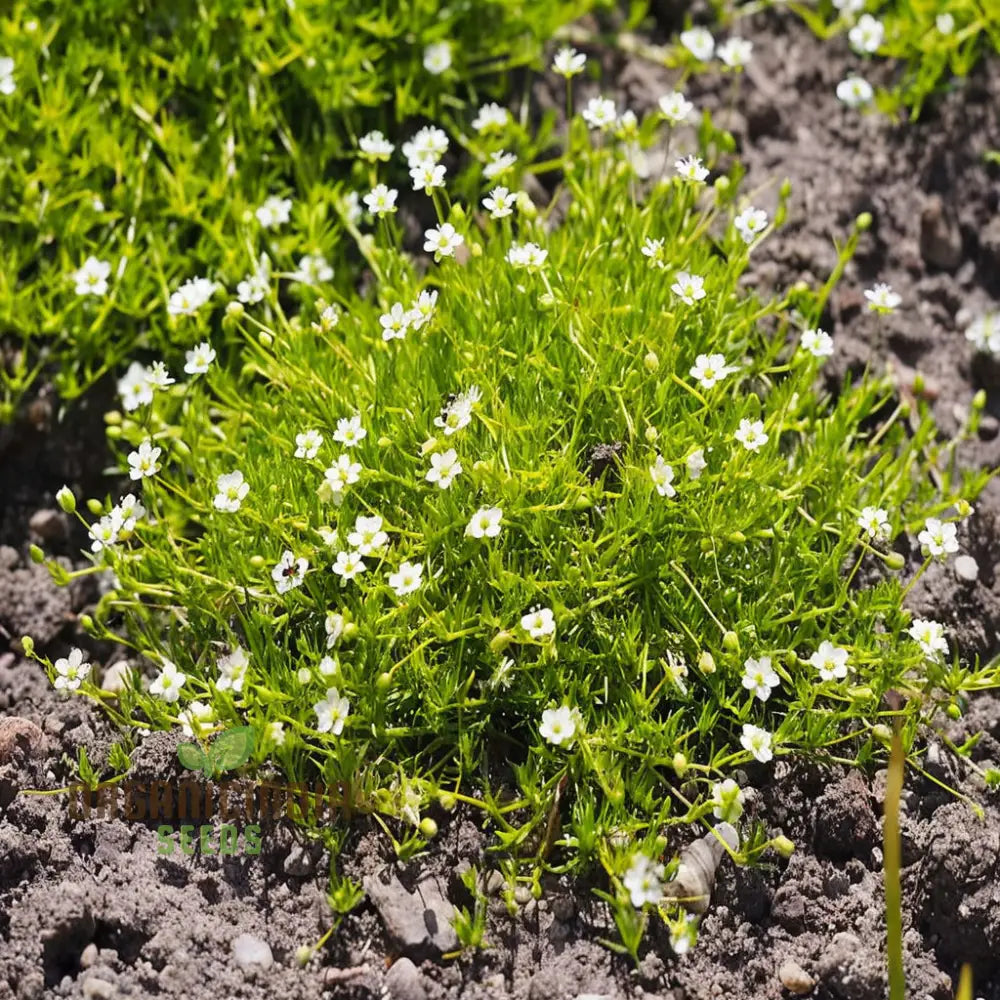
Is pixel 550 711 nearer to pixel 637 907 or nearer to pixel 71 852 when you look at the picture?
pixel 637 907

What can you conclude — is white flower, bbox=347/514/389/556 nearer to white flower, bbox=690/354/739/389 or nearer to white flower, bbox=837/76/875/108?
white flower, bbox=690/354/739/389

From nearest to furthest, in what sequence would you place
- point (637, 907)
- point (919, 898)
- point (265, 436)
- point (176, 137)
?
point (637, 907)
point (919, 898)
point (265, 436)
point (176, 137)

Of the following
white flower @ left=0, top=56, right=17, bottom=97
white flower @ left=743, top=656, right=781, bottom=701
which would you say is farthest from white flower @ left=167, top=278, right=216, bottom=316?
white flower @ left=743, top=656, right=781, bottom=701

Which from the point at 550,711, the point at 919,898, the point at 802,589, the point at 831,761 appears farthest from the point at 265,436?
the point at 919,898

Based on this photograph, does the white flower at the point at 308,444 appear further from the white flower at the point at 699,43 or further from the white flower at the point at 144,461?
the white flower at the point at 699,43

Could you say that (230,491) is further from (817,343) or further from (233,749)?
(817,343)

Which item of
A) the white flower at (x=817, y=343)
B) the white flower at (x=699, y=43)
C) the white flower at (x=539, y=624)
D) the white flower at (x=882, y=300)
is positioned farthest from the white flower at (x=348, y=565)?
the white flower at (x=699, y=43)
